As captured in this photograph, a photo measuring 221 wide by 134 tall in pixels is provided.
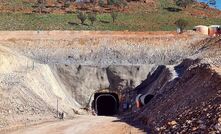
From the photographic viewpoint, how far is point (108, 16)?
96438mm

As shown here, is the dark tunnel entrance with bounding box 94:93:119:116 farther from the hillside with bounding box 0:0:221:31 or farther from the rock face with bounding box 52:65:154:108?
the hillside with bounding box 0:0:221:31

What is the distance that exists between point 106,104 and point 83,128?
29.8 m

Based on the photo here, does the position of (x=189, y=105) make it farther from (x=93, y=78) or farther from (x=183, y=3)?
(x=183, y=3)

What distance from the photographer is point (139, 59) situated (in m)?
62.2

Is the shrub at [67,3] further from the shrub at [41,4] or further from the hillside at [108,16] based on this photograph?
the shrub at [41,4]

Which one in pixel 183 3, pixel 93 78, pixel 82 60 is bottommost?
pixel 93 78

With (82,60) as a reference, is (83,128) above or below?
below

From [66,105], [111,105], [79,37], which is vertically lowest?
[111,105]

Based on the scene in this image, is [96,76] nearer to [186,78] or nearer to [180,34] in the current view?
[180,34]

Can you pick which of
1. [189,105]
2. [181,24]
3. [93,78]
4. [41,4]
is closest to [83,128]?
[189,105]

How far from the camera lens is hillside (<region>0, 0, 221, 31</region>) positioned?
8725 cm

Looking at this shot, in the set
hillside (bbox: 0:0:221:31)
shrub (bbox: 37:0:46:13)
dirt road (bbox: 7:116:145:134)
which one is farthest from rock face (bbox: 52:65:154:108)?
shrub (bbox: 37:0:46:13)

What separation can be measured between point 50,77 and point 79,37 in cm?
1089

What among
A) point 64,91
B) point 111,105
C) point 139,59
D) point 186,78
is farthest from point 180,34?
point 186,78
